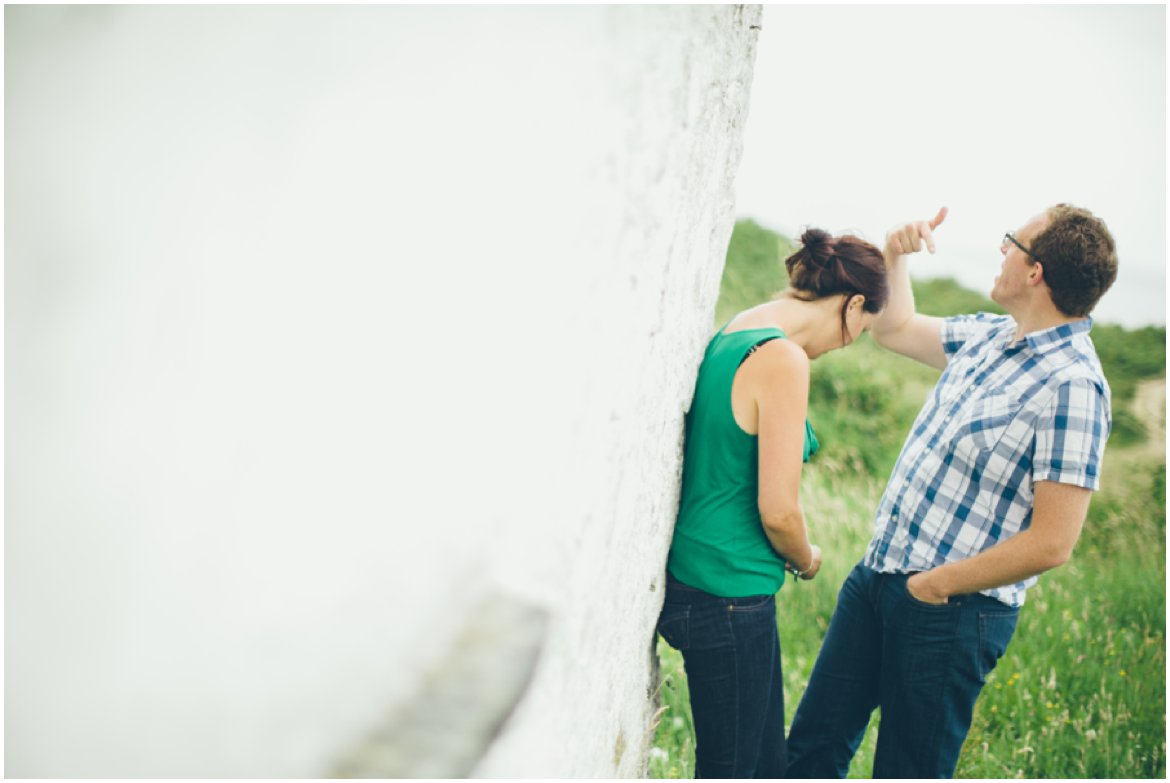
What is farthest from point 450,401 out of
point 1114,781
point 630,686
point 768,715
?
point 1114,781

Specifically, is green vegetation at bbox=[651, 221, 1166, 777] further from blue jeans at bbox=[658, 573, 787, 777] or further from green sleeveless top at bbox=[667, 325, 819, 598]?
blue jeans at bbox=[658, 573, 787, 777]

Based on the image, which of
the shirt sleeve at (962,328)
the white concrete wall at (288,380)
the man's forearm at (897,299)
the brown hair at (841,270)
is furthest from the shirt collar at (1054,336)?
the white concrete wall at (288,380)

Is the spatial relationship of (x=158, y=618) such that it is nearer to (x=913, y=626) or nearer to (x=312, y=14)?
(x=312, y=14)

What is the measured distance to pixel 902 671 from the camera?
287 centimetres

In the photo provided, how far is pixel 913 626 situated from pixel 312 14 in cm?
276

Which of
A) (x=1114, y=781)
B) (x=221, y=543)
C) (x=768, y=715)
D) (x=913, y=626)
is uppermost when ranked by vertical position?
(x=221, y=543)

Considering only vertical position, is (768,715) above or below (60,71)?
below

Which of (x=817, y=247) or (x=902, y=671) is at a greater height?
(x=817, y=247)

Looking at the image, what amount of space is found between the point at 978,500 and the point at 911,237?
1.12 meters

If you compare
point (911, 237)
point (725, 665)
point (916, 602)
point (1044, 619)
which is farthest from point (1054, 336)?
point (1044, 619)

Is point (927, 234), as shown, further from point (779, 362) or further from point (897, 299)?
point (779, 362)

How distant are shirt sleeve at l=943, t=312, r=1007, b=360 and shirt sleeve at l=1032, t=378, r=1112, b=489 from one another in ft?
2.18

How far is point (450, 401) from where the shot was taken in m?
1.24

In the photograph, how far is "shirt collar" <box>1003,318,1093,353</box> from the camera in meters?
2.67
